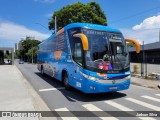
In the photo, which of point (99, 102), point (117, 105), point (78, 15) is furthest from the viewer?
point (78, 15)

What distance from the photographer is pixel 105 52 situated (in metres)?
9.30

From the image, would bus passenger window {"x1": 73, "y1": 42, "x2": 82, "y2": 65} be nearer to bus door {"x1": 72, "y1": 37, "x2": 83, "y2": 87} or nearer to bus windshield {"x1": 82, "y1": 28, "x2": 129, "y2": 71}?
bus door {"x1": 72, "y1": 37, "x2": 83, "y2": 87}

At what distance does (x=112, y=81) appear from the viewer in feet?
29.9

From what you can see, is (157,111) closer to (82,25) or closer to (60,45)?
(82,25)

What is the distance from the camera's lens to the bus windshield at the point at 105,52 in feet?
29.6

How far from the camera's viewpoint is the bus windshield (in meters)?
9.02

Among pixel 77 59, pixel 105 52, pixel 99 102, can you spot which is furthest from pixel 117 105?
pixel 77 59

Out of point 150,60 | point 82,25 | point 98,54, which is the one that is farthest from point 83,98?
point 150,60

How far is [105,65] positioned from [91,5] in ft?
130

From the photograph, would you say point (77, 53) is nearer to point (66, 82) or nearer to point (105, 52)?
point (105, 52)

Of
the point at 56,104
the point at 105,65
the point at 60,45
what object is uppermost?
the point at 60,45

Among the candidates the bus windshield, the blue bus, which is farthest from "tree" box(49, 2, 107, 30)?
the bus windshield

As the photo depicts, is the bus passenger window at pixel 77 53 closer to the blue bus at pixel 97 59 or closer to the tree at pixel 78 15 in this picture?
the blue bus at pixel 97 59

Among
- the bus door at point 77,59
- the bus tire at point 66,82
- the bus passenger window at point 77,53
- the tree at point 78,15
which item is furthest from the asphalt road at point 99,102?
the tree at point 78,15
